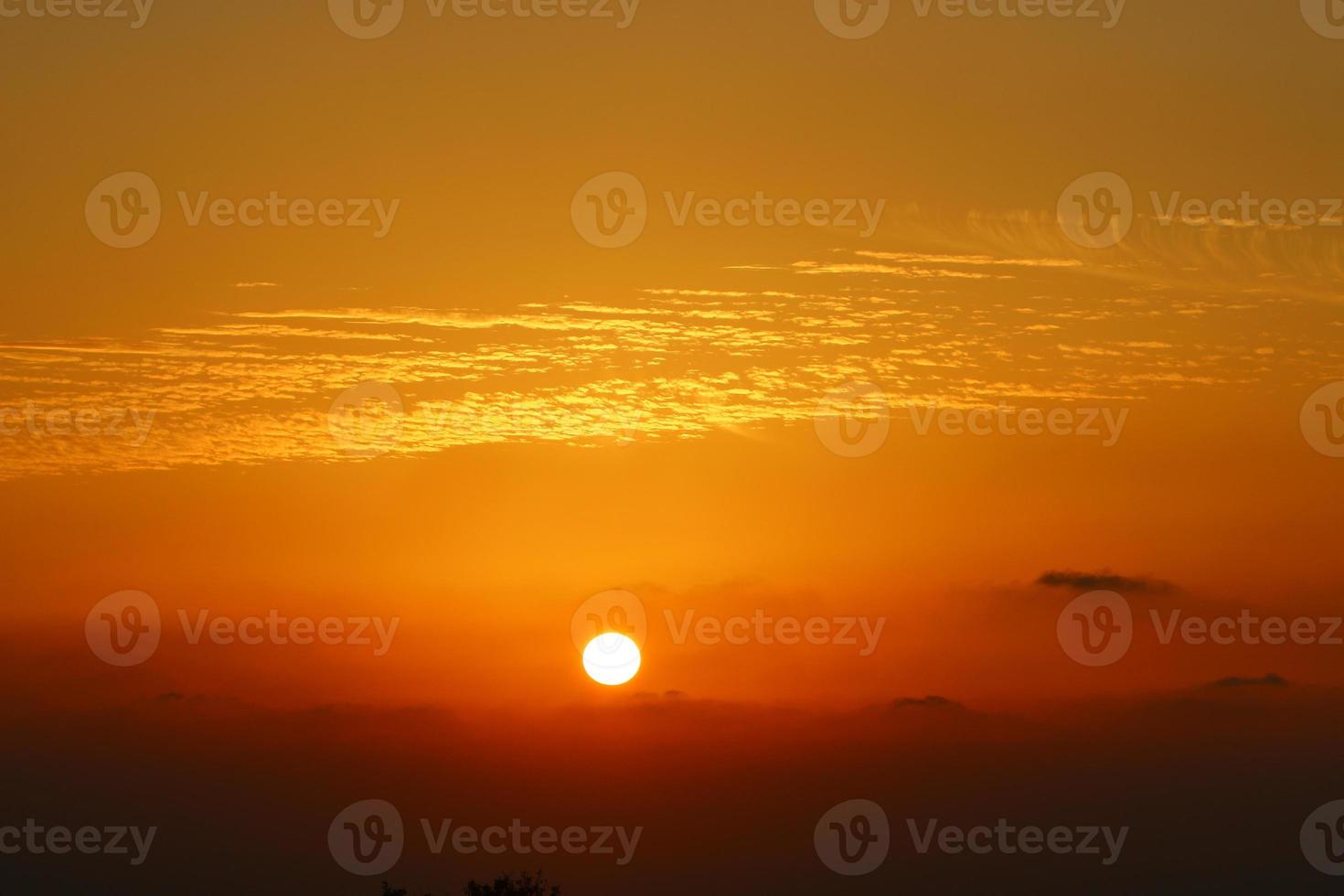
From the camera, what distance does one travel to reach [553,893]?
57.2 meters

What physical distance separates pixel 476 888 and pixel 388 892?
20.1ft

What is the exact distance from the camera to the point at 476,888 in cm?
5875

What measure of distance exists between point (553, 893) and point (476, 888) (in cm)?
603

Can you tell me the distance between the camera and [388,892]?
57.7m

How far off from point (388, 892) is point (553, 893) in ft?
38.8

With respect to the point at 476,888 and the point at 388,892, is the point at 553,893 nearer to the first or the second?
the point at 476,888

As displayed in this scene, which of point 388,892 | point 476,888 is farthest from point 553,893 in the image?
point 388,892
